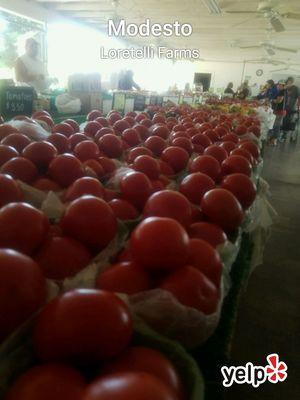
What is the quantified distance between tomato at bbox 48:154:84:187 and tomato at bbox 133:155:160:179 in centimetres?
23

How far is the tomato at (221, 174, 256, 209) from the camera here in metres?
1.23

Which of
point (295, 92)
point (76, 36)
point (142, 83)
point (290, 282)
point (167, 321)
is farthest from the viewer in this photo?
point (142, 83)

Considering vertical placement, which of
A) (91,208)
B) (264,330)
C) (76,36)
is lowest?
(264,330)

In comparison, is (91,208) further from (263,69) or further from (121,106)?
(263,69)

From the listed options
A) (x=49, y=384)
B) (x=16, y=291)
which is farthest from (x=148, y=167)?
(x=49, y=384)

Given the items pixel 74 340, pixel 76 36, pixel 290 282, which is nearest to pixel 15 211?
pixel 74 340

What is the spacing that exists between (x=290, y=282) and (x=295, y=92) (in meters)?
7.57

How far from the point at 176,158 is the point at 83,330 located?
1137 millimetres

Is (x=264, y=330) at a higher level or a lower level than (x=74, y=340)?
lower

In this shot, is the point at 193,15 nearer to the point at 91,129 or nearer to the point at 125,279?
the point at 91,129

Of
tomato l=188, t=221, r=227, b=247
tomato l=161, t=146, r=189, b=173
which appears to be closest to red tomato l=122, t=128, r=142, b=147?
tomato l=161, t=146, r=189, b=173

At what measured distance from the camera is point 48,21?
8.95 meters

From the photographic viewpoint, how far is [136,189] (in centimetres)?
108

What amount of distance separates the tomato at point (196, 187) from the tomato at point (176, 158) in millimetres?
351
